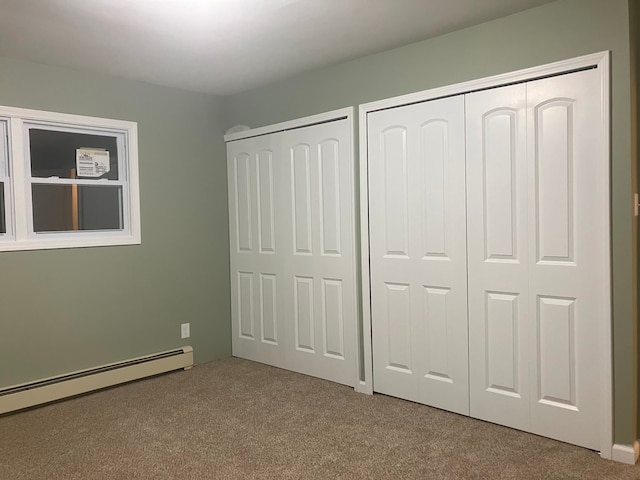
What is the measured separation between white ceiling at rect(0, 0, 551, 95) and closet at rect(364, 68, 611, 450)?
47 cm

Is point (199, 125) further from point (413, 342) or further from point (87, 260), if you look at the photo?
point (413, 342)

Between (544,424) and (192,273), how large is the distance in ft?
9.45

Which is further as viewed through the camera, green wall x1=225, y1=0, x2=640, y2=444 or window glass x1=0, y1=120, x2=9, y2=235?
window glass x1=0, y1=120, x2=9, y2=235

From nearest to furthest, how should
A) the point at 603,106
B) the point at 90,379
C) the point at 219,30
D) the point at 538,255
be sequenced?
the point at 603,106, the point at 538,255, the point at 219,30, the point at 90,379

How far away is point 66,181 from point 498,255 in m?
3.00

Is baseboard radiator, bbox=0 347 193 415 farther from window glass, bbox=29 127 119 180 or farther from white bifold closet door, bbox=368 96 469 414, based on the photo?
white bifold closet door, bbox=368 96 469 414

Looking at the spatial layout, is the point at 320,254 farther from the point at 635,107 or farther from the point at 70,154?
the point at 635,107

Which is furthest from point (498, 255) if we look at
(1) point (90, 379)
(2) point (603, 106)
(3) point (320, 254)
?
(1) point (90, 379)

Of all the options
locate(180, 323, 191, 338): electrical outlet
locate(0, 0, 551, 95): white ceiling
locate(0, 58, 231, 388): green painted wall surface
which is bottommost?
locate(180, 323, 191, 338): electrical outlet

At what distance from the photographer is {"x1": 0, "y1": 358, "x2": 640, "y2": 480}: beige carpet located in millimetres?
2570

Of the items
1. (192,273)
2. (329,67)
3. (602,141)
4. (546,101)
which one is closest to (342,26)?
(329,67)

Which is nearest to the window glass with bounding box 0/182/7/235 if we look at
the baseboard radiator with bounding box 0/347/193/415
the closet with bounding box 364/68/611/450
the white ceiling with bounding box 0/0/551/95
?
the white ceiling with bounding box 0/0/551/95

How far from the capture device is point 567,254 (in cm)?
274

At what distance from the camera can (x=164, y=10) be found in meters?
2.65
